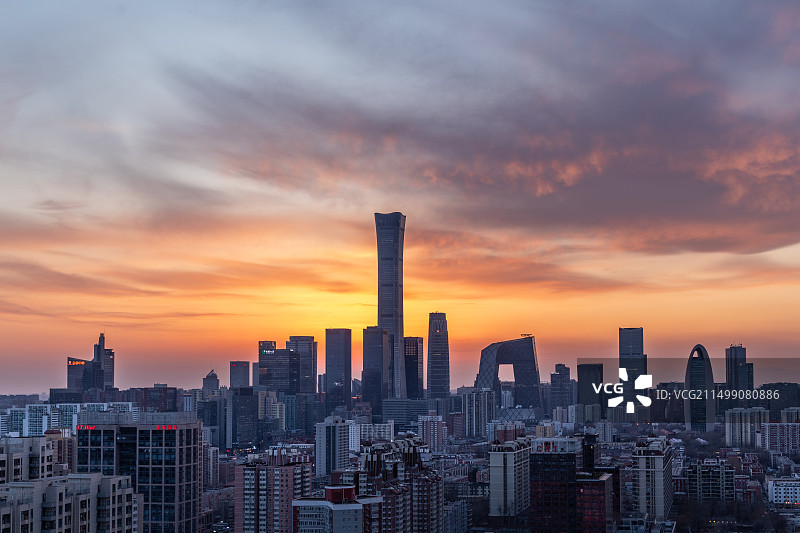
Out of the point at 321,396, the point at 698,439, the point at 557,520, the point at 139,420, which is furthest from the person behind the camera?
the point at 321,396

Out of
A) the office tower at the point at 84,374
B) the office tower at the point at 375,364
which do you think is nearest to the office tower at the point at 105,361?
the office tower at the point at 84,374

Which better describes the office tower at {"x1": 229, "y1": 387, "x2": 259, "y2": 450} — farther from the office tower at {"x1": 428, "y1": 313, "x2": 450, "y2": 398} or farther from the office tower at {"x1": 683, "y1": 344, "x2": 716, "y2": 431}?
the office tower at {"x1": 428, "y1": 313, "x2": 450, "y2": 398}

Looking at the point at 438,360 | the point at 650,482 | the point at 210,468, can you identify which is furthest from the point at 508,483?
the point at 438,360

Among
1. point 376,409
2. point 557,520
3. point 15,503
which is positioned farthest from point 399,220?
point 15,503

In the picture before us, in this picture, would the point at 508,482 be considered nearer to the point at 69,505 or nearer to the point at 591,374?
the point at 591,374

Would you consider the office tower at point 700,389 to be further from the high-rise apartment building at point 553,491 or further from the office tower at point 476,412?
the office tower at point 476,412

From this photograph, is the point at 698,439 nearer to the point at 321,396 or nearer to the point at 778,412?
the point at 778,412
